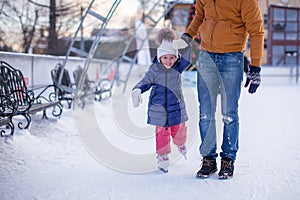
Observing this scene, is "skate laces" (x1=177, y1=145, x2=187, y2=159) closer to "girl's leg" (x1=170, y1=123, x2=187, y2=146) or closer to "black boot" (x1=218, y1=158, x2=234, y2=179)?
"girl's leg" (x1=170, y1=123, x2=187, y2=146)

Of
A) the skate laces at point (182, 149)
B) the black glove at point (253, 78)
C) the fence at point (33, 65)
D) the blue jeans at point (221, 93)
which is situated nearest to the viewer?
the black glove at point (253, 78)

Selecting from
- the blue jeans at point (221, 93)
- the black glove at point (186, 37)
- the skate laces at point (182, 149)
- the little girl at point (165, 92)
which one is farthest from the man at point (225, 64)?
the skate laces at point (182, 149)

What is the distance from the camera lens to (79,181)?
2881mm

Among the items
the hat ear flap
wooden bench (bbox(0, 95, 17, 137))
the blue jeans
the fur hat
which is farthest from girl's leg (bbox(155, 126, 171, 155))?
wooden bench (bbox(0, 95, 17, 137))

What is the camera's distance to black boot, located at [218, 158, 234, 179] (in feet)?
9.62

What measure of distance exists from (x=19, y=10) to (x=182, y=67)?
547 centimetres

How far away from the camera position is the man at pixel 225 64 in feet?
9.12

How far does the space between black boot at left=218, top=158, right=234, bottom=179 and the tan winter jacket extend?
74 centimetres

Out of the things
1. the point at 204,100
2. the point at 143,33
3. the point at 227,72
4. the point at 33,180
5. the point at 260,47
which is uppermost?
the point at 143,33

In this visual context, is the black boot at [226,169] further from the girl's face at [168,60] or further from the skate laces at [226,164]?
the girl's face at [168,60]

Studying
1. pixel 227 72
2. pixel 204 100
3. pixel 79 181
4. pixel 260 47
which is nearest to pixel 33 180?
pixel 79 181

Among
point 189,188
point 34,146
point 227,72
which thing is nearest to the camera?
point 189,188

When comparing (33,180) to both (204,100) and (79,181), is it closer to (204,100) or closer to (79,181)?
(79,181)

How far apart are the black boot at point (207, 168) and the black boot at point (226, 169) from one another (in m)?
0.09
